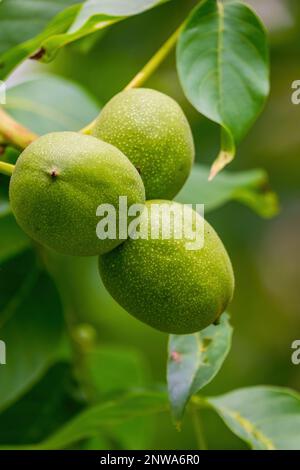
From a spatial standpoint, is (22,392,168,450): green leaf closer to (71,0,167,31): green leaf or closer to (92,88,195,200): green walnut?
(92,88,195,200): green walnut

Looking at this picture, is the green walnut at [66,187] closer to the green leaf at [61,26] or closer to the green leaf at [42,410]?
the green leaf at [61,26]

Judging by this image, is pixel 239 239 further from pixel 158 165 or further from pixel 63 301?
pixel 158 165

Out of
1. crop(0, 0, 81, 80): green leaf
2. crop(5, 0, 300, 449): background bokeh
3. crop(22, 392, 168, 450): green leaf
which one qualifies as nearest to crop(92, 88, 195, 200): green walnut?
crop(0, 0, 81, 80): green leaf

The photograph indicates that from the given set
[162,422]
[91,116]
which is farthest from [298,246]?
[91,116]

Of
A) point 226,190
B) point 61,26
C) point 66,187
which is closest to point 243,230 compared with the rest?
point 226,190
